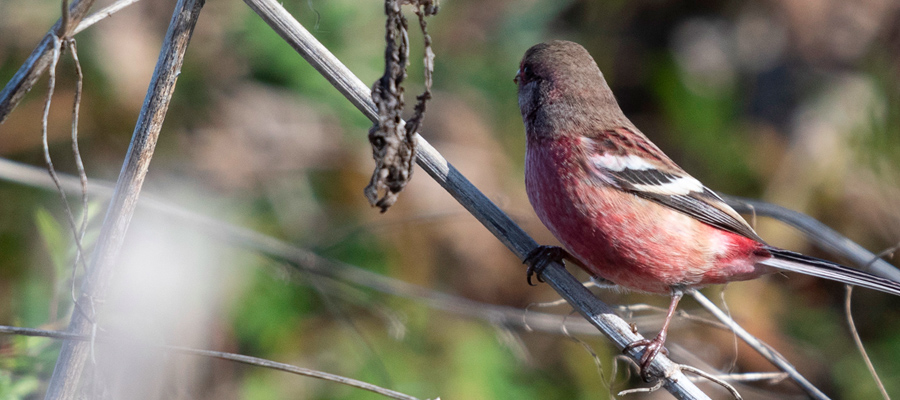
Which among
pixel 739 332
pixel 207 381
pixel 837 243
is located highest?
pixel 837 243

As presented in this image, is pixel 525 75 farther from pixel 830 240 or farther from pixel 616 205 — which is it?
pixel 830 240

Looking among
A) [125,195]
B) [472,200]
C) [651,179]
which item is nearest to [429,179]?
[651,179]

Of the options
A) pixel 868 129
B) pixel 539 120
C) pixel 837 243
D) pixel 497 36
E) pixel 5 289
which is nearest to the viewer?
pixel 837 243

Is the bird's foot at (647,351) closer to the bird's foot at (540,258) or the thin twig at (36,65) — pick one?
the bird's foot at (540,258)

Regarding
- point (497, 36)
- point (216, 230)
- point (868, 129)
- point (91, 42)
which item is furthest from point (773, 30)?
point (91, 42)

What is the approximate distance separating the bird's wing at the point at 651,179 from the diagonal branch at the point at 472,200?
658mm

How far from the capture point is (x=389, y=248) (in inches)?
192

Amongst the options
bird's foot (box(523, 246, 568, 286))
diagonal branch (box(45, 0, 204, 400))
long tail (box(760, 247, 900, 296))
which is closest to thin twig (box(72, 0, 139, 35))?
diagonal branch (box(45, 0, 204, 400))

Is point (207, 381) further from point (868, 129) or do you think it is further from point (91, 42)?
point (868, 129)

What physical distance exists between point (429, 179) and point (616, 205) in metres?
2.55

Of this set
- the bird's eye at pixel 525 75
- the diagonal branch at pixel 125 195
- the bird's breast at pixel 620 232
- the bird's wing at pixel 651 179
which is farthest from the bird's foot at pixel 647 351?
the diagonal branch at pixel 125 195

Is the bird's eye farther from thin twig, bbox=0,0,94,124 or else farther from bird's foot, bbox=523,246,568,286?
thin twig, bbox=0,0,94,124

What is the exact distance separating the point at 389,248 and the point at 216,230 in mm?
1414

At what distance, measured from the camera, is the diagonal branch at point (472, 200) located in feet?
7.41
